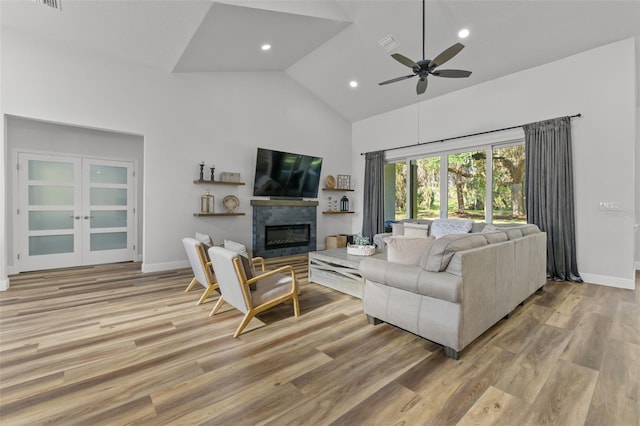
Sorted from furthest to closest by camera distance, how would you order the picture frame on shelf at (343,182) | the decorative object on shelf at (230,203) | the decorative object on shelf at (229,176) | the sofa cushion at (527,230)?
the picture frame on shelf at (343,182) → the decorative object on shelf at (230,203) → the decorative object on shelf at (229,176) → the sofa cushion at (527,230)

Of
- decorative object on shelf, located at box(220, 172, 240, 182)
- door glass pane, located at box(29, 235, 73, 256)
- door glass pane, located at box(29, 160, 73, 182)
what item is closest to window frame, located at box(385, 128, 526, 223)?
decorative object on shelf, located at box(220, 172, 240, 182)

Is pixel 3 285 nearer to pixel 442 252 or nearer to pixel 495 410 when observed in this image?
pixel 442 252

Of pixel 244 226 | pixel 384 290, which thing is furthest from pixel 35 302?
pixel 384 290

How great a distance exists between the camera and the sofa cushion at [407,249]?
2471 millimetres

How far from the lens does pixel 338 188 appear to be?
7.51 meters

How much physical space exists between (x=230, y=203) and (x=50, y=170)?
295cm

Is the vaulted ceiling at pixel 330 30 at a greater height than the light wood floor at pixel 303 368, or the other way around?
the vaulted ceiling at pixel 330 30

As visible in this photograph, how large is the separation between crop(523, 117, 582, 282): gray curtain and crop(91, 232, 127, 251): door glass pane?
7412 millimetres

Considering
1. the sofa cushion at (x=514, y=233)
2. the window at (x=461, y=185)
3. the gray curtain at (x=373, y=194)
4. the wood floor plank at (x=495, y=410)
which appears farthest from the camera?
the gray curtain at (x=373, y=194)

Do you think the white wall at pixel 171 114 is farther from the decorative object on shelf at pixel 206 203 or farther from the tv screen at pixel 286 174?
the tv screen at pixel 286 174

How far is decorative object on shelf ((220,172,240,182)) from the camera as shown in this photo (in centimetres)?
556

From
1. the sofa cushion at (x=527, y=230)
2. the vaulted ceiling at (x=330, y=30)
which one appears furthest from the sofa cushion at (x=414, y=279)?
the vaulted ceiling at (x=330, y=30)

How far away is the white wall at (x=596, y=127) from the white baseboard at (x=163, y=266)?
626 cm

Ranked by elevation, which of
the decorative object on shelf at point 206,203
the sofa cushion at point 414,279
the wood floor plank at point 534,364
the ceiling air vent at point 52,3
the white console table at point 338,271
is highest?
the ceiling air vent at point 52,3
